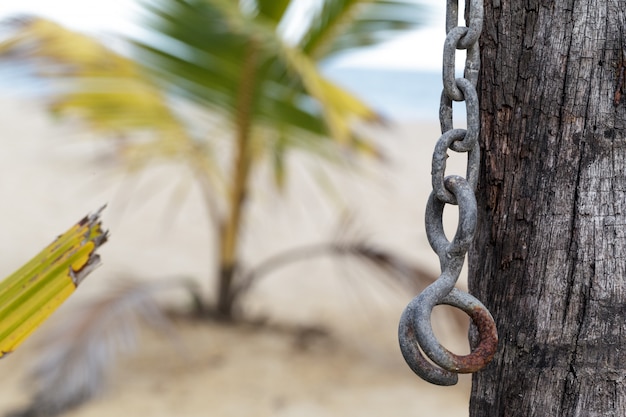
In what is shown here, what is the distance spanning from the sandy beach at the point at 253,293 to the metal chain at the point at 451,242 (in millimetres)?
2642

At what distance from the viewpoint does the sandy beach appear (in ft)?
11.9

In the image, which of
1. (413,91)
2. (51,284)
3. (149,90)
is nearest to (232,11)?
(149,90)

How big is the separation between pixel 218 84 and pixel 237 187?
0.59m

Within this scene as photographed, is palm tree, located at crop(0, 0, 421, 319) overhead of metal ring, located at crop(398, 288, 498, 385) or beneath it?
overhead

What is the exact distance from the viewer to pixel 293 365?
157 inches

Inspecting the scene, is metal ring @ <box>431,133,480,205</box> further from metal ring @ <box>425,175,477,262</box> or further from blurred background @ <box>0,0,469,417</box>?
blurred background @ <box>0,0,469,417</box>

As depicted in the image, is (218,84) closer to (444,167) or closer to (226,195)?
(226,195)

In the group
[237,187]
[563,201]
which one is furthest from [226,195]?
[563,201]

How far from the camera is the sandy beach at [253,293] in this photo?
363cm

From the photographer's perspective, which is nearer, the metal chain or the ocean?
the metal chain

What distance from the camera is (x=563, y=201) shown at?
1043mm

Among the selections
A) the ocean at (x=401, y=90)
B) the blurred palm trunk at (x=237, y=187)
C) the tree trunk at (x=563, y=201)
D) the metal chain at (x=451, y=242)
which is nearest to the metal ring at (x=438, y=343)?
the metal chain at (x=451, y=242)

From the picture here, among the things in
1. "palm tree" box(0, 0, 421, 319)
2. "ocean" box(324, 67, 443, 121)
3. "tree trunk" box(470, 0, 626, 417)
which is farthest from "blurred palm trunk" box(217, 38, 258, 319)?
"ocean" box(324, 67, 443, 121)

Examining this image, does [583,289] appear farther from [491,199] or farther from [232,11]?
[232,11]
